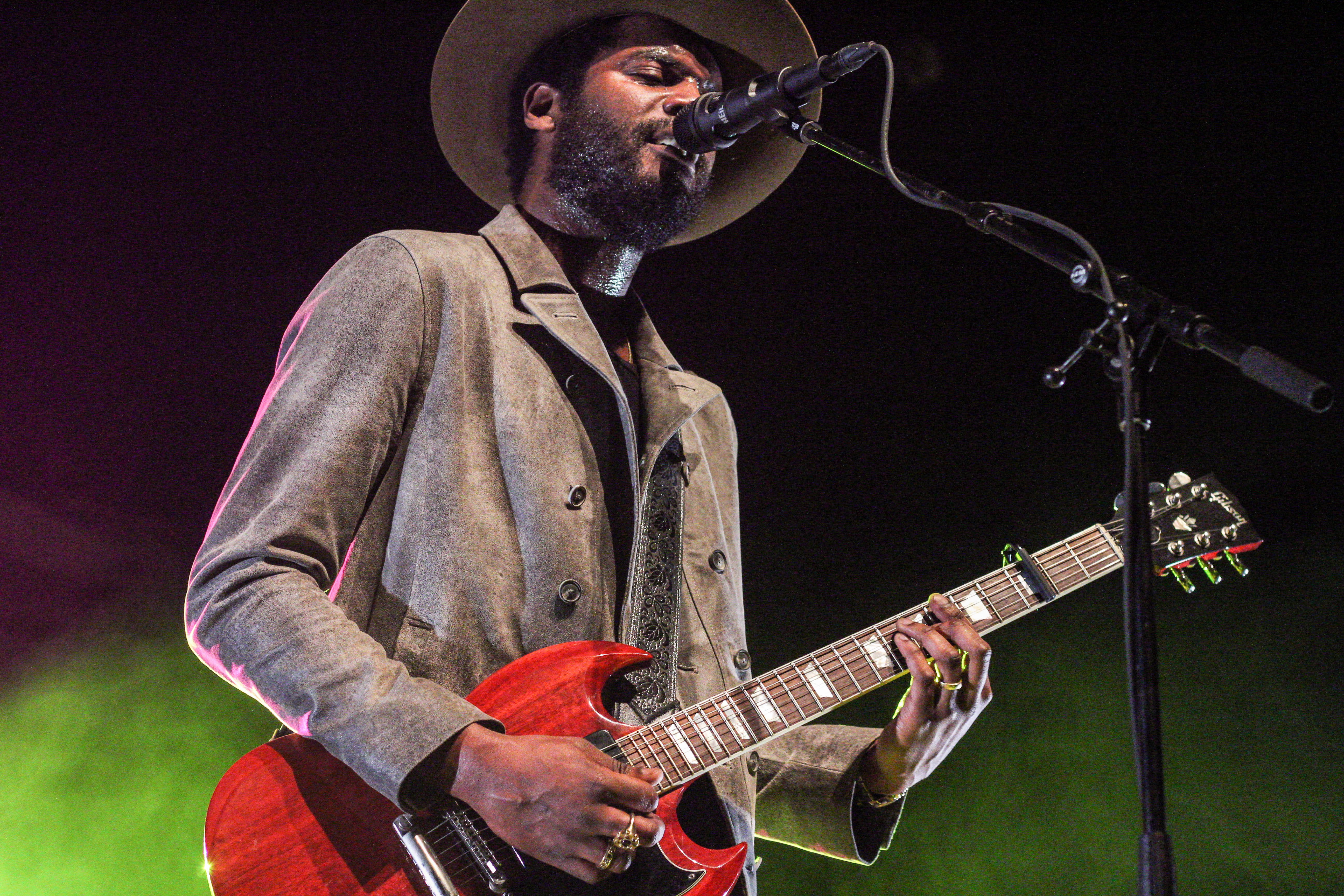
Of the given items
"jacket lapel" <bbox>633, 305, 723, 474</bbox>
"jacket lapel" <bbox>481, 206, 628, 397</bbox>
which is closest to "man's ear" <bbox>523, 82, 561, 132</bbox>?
"jacket lapel" <bbox>481, 206, 628, 397</bbox>

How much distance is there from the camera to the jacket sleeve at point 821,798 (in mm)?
2590

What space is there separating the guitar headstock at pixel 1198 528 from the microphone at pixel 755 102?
1387 millimetres

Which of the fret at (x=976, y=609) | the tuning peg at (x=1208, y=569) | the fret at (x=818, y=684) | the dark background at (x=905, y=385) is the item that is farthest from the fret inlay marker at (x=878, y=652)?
the dark background at (x=905, y=385)

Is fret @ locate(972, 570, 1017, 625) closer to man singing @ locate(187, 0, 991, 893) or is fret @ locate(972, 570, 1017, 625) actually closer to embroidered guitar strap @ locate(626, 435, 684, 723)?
man singing @ locate(187, 0, 991, 893)

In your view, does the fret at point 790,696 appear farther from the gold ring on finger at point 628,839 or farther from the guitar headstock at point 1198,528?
the guitar headstock at point 1198,528

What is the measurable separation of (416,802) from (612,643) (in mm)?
513

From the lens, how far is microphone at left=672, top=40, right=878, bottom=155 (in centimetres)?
181

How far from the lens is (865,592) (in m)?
4.16

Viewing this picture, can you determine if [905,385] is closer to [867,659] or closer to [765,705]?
[867,659]

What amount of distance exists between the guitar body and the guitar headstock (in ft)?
4.42

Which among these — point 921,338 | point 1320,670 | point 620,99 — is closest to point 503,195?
point 620,99

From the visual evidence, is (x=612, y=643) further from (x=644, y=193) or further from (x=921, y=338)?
(x=921, y=338)

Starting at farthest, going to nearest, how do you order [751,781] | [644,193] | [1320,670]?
[1320,670]
[644,193]
[751,781]

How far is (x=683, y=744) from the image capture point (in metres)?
2.18
